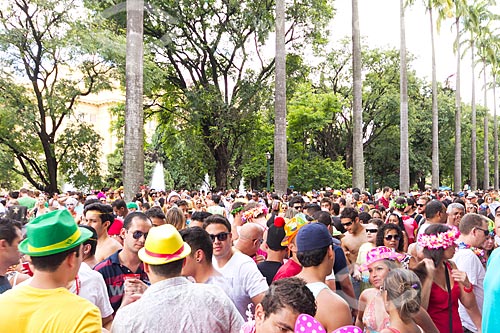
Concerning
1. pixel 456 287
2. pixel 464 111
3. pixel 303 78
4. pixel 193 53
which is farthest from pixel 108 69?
pixel 464 111

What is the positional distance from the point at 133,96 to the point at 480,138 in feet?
183

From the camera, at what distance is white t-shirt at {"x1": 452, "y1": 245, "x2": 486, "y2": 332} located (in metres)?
4.79

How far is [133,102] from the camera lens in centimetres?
1614

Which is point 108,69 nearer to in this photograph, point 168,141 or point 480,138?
point 168,141

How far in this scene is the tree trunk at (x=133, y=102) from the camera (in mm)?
15992

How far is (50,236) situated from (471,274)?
13.2 ft

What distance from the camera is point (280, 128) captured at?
63.5ft

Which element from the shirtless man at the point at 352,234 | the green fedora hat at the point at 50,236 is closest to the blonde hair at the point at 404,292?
the green fedora hat at the point at 50,236

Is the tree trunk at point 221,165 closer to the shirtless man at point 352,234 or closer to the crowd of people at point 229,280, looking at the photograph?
the shirtless man at point 352,234

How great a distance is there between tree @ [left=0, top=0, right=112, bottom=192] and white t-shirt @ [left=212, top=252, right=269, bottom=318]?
68.9ft

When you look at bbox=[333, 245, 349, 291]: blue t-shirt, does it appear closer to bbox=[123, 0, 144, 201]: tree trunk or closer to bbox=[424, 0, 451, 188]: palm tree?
bbox=[123, 0, 144, 201]: tree trunk

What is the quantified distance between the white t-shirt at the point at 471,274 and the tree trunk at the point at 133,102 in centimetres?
1247

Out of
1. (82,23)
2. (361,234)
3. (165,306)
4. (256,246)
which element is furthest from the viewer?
(82,23)

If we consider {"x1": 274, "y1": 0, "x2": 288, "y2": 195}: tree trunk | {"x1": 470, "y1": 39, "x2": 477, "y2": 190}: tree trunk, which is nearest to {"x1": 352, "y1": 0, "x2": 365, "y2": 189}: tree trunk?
{"x1": 274, "y1": 0, "x2": 288, "y2": 195}: tree trunk
